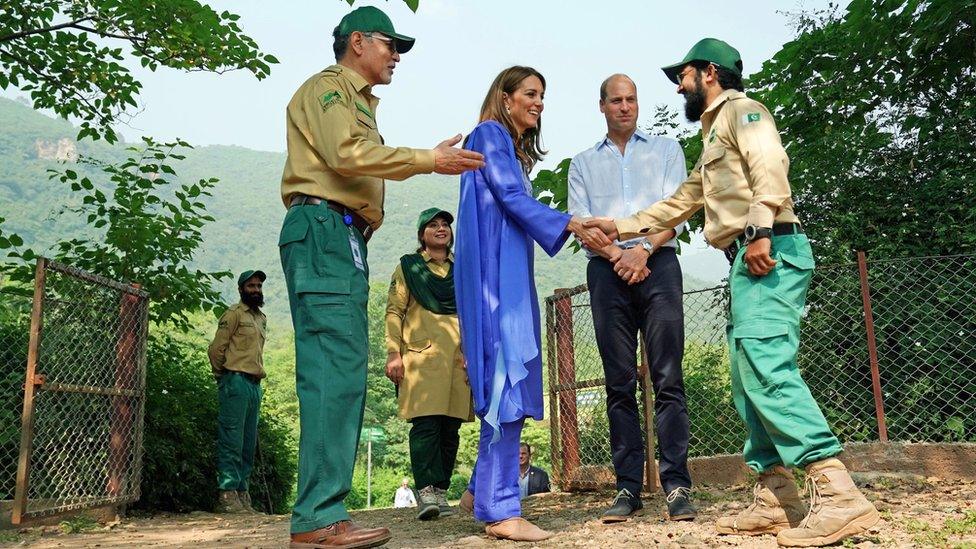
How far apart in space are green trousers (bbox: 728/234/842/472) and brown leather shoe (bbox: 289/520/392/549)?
155 centimetres

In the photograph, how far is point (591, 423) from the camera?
815 centimetres

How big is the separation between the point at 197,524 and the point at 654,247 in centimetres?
462

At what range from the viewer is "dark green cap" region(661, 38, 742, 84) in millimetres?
4207

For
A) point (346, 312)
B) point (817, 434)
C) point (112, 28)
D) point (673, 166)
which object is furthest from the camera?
point (112, 28)

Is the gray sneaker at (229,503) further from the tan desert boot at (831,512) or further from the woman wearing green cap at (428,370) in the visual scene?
the tan desert boot at (831,512)

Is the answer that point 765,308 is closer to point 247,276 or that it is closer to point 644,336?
point 644,336

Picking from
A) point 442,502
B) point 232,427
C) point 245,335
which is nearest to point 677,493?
point 442,502

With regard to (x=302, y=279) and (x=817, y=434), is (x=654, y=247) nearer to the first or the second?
(x=817, y=434)

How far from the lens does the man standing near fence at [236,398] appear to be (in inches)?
362

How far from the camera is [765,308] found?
145 inches

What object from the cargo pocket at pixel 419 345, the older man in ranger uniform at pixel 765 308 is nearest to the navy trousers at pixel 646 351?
the older man in ranger uniform at pixel 765 308

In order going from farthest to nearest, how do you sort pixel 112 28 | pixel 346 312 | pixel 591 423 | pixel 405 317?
pixel 112 28
pixel 591 423
pixel 405 317
pixel 346 312

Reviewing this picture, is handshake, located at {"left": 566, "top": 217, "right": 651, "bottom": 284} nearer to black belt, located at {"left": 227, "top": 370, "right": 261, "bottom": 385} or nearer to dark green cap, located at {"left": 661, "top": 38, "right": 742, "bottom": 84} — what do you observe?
dark green cap, located at {"left": 661, "top": 38, "right": 742, "bottom": 84}

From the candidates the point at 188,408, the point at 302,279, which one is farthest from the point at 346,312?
the point at 188,408
